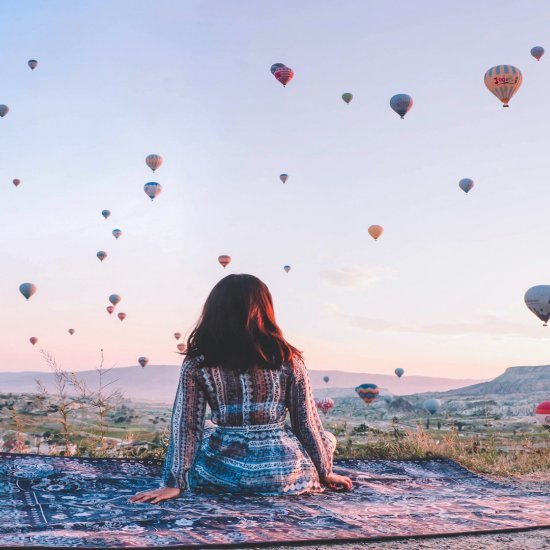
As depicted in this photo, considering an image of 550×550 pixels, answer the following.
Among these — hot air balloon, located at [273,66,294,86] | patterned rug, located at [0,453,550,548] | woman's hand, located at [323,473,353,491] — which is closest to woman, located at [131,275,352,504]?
patterned rug, located at [0,453,550,548]

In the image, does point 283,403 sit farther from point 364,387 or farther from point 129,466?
point 364,387

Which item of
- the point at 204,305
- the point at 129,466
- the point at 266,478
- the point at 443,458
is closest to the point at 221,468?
the point at 266,478

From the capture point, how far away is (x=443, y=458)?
8.82m

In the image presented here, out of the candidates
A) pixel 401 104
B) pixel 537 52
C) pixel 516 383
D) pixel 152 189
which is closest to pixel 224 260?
pixel 152 189

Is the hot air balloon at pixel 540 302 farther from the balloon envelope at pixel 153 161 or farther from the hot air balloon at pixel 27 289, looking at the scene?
the hot air balloon at pixel 27 289

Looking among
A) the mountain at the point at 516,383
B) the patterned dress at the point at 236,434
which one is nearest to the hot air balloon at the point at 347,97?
the patterned dress at the point at 236,434

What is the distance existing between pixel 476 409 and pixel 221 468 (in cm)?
5794

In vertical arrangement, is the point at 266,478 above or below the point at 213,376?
below

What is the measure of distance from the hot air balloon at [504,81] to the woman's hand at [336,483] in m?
27.5

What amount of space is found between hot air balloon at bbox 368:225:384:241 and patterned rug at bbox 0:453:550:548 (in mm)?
33655

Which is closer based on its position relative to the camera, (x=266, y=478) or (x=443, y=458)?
(x=266, y=478)

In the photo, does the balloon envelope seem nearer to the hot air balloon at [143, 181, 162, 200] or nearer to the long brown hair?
the hot air balloon at [143, 181, 162, 200]

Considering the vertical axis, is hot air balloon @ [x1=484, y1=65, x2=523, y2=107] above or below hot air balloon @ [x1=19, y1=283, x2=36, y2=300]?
above

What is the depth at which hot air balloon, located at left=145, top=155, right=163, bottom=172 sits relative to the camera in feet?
121
